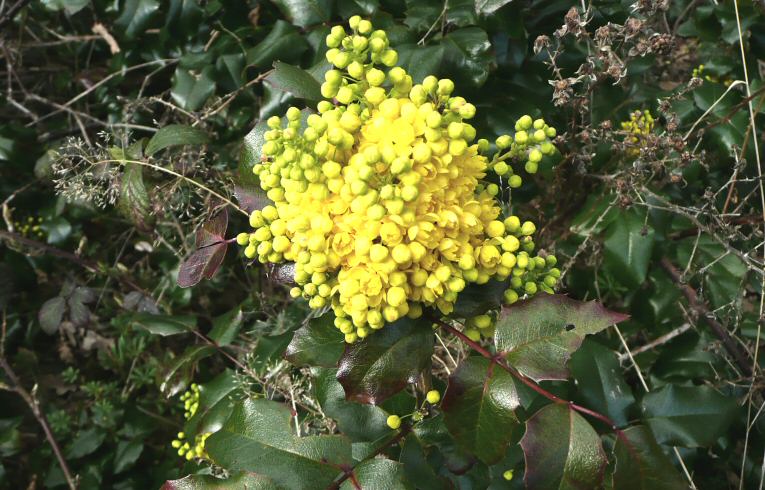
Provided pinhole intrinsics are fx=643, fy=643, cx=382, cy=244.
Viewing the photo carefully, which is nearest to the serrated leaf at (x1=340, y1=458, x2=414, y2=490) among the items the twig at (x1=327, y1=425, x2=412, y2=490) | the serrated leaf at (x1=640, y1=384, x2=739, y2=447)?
the twig at (x1=327, y1=425, x2=412, y2=490)

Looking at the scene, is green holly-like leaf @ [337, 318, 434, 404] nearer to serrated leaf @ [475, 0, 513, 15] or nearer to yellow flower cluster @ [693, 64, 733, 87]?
serrated leaf @ [475, 0, 513, 15]

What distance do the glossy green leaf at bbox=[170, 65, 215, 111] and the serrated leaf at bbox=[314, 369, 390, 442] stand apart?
2.60 ft

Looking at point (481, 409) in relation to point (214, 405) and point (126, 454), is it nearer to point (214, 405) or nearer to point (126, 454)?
point (214, 405)

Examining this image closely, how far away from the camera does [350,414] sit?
999 mm

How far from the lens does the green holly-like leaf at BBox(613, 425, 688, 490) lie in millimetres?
845

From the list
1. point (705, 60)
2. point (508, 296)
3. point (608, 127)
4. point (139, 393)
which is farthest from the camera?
point (139, 393)

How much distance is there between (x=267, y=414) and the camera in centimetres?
94

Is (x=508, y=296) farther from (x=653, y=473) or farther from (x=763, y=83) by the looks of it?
(x=763, y=83)

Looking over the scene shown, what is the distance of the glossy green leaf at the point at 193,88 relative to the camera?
4.87ft

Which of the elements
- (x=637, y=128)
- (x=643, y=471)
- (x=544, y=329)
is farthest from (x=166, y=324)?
(x=637, y=128)

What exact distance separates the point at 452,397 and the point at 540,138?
0.35 metres

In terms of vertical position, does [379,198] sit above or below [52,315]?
above

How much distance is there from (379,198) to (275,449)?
1.41ft

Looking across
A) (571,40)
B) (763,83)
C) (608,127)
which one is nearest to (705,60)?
(763,83)
